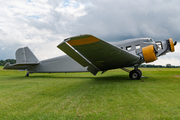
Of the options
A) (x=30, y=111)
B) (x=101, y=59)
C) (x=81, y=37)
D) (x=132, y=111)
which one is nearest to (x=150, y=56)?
(x=101, y=59)

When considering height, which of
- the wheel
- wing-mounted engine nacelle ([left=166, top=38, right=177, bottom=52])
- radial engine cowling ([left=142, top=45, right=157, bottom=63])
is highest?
wing-mounted engine nacelle ([left=166, top=38, right=177, bottom=52])

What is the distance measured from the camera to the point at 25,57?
14.9 m

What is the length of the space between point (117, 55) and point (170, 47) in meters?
4.50

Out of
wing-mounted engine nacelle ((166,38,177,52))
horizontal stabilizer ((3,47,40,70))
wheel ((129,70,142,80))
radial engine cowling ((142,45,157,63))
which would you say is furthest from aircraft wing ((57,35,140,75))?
horizontal stabilizer ((3,47,40,70))

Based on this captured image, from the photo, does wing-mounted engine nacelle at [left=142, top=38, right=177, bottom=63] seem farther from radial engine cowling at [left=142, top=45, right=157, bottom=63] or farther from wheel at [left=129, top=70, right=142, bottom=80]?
wheel at [left=129, top=70, right=142, bottom=80]

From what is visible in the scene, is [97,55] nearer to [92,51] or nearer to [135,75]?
[92,51]

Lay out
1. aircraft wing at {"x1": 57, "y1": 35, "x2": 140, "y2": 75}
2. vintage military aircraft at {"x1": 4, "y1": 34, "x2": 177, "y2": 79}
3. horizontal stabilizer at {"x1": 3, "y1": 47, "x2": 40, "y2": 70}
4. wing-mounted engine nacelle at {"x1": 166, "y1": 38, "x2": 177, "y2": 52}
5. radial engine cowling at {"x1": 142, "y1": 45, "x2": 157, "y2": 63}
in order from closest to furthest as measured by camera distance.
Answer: aircraft wing at {"x1": 57, "y1": 35, "x2": 140, "y2": 75} < vintage military aircraft at {"x1": 4, "y1": 34, "x2": 177, "y2": 79} < radial engine cowling at {"x1": 142, "y1": 45, "x2": 157, "y2": 63} < wing-mounted engine nacelle at {"x1": 166, "y1": 38, "x2": 177, "y2": 52} < horizontal stabilizer at {"x1": 3, "y1": 47, "x2": 40, "y2": 70}

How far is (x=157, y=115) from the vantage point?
2736mm

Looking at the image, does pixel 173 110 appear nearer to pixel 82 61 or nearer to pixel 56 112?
pixel 56 112

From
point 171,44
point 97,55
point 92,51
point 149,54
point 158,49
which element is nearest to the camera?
point 92,51

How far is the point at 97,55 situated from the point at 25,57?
1116cm

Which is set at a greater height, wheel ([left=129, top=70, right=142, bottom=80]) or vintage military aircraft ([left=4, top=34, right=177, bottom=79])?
vintage military aircraft ([left=4, top=34, right=177, bottom=79])

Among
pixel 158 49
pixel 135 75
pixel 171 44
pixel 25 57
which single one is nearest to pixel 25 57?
pixel 25 57

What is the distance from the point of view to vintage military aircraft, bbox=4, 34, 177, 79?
5.96 metres
